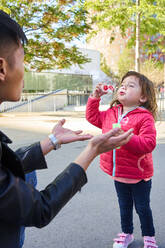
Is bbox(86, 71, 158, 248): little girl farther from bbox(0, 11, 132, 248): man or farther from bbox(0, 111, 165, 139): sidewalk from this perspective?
bbox(0, 111, 165, 139): sidewalk

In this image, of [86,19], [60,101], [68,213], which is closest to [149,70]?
[60,101]

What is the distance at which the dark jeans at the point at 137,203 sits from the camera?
85.4 inches

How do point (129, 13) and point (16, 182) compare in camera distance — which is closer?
point (16, 182)

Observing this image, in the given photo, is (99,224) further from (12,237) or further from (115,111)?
(12,237)

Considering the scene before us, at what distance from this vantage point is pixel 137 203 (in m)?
2.20

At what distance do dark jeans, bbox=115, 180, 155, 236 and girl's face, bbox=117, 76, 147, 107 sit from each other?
0.71 meters

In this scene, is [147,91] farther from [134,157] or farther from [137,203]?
[137,203]

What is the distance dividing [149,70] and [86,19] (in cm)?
1495

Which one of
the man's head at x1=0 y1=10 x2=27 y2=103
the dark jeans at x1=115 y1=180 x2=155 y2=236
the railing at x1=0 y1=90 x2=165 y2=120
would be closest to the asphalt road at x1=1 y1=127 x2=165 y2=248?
the dark jeans at x1=115 y1=180 x2=155 y2=236

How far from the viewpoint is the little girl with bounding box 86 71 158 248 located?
2.12 meters

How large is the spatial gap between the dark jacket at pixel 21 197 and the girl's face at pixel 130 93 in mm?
1157

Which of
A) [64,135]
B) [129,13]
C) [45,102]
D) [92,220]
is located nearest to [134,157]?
[64,135]

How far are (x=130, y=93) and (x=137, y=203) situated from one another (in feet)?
3.18

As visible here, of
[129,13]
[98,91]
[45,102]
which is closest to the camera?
[98,91]
